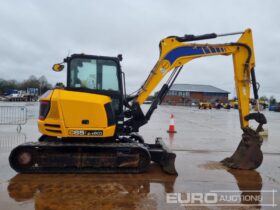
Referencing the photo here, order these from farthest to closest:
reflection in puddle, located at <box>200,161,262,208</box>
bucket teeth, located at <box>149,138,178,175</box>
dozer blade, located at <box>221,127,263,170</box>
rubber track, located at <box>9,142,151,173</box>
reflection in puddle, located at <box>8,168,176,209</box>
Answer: dozer blade, located at <box>221,127,263,170</box> → bucket teeth, located at <box>149,138,178,175</box> → rubber track, located at <box>9,142,151,173</box> → reflection in puddle, located at <box>200,161,262,208</box> → reflection in puddle, located at <box>8,168,176,209</box>

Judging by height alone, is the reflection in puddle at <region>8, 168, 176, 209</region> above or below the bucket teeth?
below

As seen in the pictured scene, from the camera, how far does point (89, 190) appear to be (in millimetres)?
5605

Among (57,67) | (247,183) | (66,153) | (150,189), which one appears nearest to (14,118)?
(57,67)

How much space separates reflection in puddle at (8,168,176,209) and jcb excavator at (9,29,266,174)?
1.01 ft

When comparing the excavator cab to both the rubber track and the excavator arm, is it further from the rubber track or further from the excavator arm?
the rubber track

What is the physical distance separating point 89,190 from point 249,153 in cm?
425

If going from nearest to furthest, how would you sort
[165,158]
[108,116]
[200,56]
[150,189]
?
1. [150,189]
2. [108,116]
3. [165,158]
4. [200,56]

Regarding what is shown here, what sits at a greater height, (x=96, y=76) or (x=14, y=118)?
(x=96, y=76)

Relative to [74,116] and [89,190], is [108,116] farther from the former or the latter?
[89,190]

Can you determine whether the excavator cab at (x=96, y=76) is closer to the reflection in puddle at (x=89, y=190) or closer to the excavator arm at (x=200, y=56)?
the excavator arm at (x=200, y=56)

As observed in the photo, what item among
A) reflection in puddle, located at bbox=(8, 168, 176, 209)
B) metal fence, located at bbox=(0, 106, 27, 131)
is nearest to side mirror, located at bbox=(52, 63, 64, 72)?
reflection in puddle, located at bbox=(8, 168, 176, 209)

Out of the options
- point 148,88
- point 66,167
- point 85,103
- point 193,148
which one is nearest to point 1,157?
point 66,167

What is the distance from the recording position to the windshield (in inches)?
283

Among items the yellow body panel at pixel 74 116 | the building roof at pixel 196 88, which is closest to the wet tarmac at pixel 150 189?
the yellow body panel at pixel 74 116
